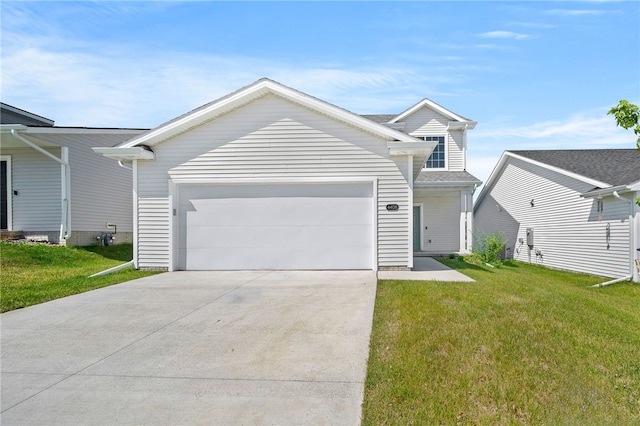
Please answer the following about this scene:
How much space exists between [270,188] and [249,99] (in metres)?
2.21

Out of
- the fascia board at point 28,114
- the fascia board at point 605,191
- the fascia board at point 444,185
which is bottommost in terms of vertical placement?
the fascia board at point 605,191

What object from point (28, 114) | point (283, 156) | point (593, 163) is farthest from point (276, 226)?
point (28, 114)

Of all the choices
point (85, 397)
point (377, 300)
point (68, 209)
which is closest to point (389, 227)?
point (377, 300)

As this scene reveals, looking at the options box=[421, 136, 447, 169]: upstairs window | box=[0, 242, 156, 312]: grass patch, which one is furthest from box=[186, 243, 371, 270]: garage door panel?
box=[421, 136, 447, 169]: upstairs window

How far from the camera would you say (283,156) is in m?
10.8

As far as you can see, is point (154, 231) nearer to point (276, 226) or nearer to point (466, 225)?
point (276, 226)

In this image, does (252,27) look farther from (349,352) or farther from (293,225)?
(349,352)

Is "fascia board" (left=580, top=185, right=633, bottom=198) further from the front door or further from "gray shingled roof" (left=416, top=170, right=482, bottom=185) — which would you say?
the front door

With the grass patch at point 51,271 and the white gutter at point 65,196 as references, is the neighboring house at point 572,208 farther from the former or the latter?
the white gutter at point 65,196

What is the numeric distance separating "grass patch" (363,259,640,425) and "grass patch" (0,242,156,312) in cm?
615

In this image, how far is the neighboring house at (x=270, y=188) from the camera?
34.9 feet

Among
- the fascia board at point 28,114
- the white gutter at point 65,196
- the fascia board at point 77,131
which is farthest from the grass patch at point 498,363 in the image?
the fascia board at point 28,114

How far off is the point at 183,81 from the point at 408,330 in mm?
10148

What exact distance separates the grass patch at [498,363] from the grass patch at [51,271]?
A: 20.2 feet
